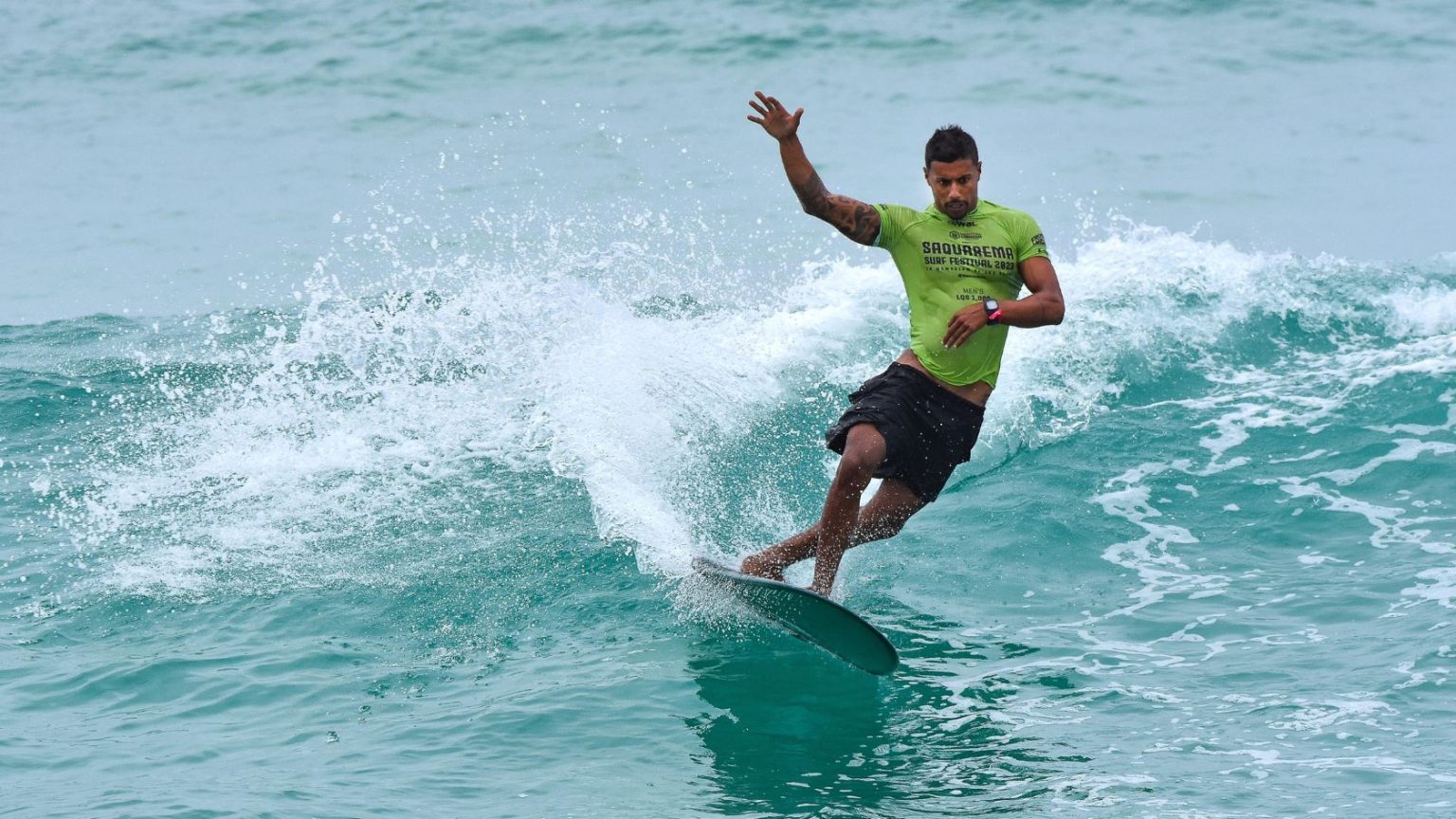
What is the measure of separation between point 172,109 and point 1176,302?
18.6 metres

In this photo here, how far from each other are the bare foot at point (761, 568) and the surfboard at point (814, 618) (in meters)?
0.12

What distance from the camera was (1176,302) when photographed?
524 inches

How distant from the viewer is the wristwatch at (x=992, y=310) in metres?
6.71

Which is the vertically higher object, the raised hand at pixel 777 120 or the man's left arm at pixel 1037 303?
the raised hand at pixel 777 120

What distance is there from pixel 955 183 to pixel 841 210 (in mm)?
560

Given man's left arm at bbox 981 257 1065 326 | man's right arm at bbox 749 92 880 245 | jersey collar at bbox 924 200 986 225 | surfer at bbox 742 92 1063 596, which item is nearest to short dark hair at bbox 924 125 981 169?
surfer at bbox 742 92 1063 596

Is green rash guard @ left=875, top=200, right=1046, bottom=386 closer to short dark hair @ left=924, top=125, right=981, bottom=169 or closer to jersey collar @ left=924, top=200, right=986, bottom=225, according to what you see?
jersey collar @ left=924, top=200, right=986, bottom=225

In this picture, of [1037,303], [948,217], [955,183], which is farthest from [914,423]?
[955,183]

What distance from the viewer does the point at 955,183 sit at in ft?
23.0

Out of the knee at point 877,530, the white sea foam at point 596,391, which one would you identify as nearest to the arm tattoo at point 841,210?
the knee at point 877,530

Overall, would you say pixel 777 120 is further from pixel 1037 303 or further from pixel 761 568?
pixel 761 568

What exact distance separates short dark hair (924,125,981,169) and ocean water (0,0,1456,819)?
2.44m

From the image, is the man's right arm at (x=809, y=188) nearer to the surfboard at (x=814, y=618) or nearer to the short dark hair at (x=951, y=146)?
the short dark hair at (x=951, y=146)

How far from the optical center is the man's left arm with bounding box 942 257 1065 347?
262 inches
